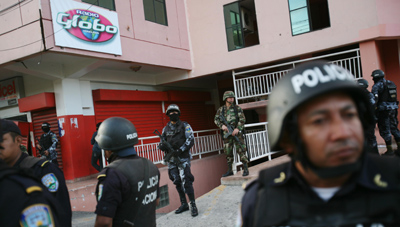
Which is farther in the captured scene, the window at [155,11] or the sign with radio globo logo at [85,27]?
the window at [155,11]

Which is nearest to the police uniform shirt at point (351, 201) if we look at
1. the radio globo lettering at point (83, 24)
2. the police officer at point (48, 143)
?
the radio globo lettering at point (83, 24)

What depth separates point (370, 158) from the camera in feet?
3.86

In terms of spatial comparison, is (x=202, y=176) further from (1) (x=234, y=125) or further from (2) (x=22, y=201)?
(2) (x=22, y=201)

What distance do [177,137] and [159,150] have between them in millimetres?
4565

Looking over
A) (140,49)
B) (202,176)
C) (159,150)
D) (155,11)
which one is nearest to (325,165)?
(140,49)

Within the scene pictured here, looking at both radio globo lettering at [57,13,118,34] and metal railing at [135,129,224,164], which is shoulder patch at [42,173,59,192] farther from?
metal railing at [135,129,224,164]

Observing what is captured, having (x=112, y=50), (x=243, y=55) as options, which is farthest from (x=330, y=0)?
(x=112, y=50)

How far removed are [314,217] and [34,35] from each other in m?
7.65

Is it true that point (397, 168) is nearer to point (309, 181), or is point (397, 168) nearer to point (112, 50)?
point (309, 181)

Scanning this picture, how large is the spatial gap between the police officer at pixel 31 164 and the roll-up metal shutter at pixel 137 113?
7.53m

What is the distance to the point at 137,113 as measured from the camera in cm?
1127

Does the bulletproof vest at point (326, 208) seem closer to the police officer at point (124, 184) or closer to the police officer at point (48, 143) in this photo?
the police officer at point (124, 184)

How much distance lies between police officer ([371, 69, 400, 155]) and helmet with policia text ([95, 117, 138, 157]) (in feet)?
17.5

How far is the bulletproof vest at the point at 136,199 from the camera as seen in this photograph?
2.40m
